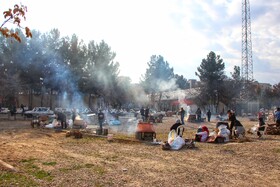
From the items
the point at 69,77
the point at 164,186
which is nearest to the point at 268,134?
the point at 164,186

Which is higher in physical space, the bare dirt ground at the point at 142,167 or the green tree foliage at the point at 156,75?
the green tree foliage at the point at 156,75

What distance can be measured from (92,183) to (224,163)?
464 centimetres

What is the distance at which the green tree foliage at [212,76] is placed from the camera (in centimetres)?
6191

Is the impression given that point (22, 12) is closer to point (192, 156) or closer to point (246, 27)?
point (192, 156)

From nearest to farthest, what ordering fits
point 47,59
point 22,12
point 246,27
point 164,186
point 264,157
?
point 22,12 < point 164,186 < point 264,157 < point 47,59 < point 246,27

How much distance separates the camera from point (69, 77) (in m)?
52.1

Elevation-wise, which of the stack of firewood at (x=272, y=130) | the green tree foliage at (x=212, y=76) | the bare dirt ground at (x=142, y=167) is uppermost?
the green tree foliage at (x=212, y=76)

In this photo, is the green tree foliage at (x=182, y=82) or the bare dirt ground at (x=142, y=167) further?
the green tree foliage at (x=182, y=82)

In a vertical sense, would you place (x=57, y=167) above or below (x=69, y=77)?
below

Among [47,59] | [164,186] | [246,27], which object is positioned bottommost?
[164,186]

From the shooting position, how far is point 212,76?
62.1m

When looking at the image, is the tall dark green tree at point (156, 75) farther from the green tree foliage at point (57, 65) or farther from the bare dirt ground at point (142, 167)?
the bare dirt ground at point (142, 167)

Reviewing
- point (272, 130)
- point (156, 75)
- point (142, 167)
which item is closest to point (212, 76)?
point (156, 75)

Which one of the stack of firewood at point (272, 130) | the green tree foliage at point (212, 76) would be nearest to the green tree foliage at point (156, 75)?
the green tree foliage at point (212, 76)
